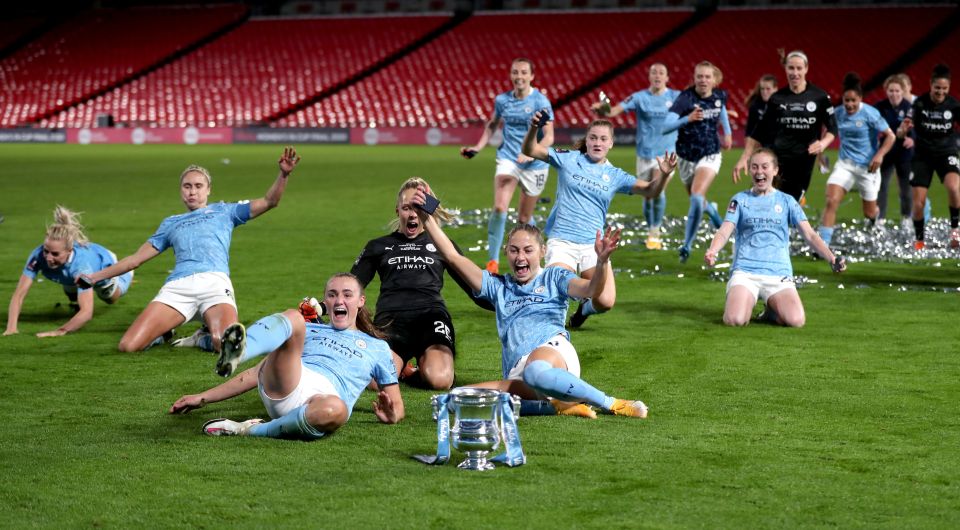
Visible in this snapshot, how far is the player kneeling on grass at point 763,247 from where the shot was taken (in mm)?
9477

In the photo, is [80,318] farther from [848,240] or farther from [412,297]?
[848,240]

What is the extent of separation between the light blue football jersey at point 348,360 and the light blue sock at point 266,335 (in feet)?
2.07

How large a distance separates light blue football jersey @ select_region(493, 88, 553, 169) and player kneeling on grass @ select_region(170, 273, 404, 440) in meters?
6.99

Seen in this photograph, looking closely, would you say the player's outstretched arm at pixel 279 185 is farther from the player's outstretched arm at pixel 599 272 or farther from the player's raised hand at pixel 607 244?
the player's raised hand at pixel 607 244

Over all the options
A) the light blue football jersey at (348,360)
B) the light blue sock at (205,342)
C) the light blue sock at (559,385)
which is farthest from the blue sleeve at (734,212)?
the light blue football jersey at (348,360)

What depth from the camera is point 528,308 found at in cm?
666

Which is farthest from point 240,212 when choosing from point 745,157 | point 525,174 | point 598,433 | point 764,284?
point 745,157

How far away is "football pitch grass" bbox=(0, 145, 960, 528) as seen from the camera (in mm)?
4738

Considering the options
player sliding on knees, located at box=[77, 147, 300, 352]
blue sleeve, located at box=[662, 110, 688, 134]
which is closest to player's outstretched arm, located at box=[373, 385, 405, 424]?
player sliding on knees, located at box=[77, 147, 300, 352]

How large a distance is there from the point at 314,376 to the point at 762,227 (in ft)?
16.6

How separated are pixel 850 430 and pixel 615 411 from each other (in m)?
1.17

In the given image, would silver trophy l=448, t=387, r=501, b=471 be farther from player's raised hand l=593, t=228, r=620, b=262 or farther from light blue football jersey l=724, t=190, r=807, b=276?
light blue football jersey l=724, t=190, r=807, b=276

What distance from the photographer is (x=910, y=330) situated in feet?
30.0

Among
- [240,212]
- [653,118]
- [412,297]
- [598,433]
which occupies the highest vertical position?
[653,118]
